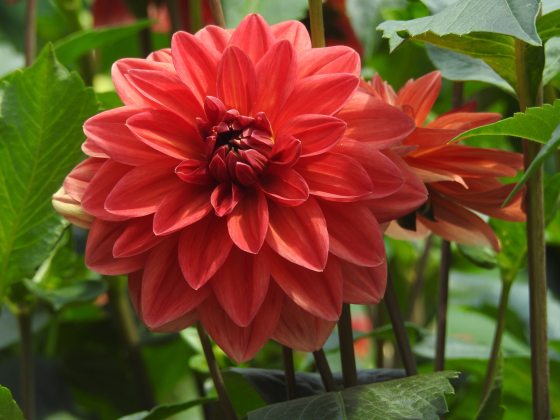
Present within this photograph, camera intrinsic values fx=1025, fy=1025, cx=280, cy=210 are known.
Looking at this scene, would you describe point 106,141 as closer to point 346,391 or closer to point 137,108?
point 137,108

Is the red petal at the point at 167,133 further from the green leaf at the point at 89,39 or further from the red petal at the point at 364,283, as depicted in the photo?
the green leaf at the point at 89,39

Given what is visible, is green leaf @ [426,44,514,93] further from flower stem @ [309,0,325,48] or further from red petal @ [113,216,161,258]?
red petal @ [113,216,161,258]

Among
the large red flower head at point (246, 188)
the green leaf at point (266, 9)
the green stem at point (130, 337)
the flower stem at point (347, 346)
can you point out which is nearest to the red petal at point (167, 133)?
the large red flower head at point (246, 188)

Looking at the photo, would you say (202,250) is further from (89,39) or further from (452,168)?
(89,39)

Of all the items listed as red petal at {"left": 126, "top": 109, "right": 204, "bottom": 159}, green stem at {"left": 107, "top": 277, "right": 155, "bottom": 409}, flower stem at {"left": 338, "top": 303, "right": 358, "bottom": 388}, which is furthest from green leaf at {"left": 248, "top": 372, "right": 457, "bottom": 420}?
green stem at {"left": 107, "top": 277, "right": 155, "bottom": 409}

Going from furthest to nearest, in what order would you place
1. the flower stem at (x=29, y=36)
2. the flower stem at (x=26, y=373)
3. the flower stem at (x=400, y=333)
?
the flower stem at (x=29, y=36) < the flower stem at (x=26, y=373) < the flower stem at (x=400, y=333)
